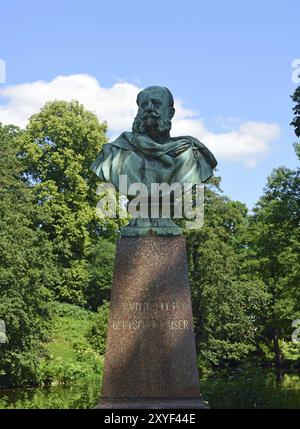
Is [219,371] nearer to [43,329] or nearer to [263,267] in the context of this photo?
[263,267]

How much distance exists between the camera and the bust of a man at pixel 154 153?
29.9 feet

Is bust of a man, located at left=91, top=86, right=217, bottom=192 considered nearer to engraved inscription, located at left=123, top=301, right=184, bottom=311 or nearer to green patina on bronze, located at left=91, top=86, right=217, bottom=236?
green patina on bronze, located at left=91, top=86, right=217, bottom=236

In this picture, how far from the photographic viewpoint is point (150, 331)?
331 inches

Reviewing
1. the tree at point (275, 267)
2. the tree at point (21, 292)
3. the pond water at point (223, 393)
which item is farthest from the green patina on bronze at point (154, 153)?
the tree at point (275, 267)

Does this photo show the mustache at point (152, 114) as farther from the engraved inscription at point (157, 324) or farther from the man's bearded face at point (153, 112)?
the engraved inscription at point (157, 324)

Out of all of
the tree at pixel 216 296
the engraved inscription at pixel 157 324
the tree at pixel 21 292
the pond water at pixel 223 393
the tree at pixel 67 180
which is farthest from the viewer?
the tree at pixel 67 180

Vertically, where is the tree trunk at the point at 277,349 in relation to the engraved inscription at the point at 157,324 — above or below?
above

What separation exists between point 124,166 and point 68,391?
1666cm

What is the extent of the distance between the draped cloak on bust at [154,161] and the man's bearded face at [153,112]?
16 centimetres

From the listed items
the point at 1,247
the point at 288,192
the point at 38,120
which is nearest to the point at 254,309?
the point at 288,192

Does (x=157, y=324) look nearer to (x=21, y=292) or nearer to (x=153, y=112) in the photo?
(x=153, y=112)

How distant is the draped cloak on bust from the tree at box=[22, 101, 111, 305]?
26.0 m

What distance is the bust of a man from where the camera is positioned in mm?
9125

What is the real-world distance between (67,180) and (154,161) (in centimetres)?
2887
